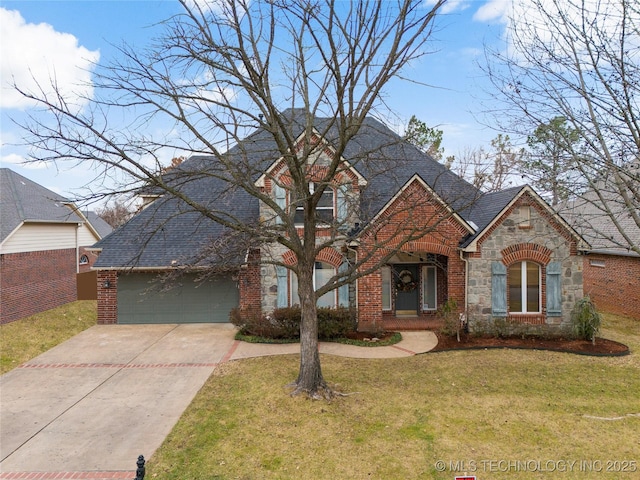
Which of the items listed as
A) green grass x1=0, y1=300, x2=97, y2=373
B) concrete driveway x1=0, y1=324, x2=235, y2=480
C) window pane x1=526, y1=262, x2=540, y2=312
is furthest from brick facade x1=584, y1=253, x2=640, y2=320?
green grass x1=0, y1=300, x2=97, y2=373

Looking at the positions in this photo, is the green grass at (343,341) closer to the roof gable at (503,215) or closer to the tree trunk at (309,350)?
the roof gable at (503,215)

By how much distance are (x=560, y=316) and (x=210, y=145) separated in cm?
1203

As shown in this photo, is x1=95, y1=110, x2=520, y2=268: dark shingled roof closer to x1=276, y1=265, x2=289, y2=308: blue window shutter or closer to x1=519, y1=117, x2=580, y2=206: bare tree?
x1=276, y1=265, x2=289, y2=308: blue window shutter

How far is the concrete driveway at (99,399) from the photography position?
19.2 ft

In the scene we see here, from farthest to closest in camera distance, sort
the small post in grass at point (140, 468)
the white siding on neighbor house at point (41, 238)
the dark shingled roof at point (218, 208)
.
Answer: the white siding on neighbor house at point (41, 238)
the dark shingled roof at point (218, 208)
the small post in grass at point (140, 468)

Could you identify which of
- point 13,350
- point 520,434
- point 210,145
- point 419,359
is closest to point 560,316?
point 419,359

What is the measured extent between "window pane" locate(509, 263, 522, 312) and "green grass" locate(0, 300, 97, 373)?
14657 millimetres

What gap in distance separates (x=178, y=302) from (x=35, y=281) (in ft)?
23.9

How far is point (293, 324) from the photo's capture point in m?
12.2

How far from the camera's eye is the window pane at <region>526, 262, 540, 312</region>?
1302 centimetres

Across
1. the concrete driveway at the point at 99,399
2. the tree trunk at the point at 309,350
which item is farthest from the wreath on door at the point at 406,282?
the tree trunk at the point at 309,350

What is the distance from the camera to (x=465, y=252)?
1310 centimetres

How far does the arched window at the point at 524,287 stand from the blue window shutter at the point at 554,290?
1.02 ft

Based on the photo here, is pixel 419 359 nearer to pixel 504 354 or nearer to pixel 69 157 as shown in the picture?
pixel 504 354
